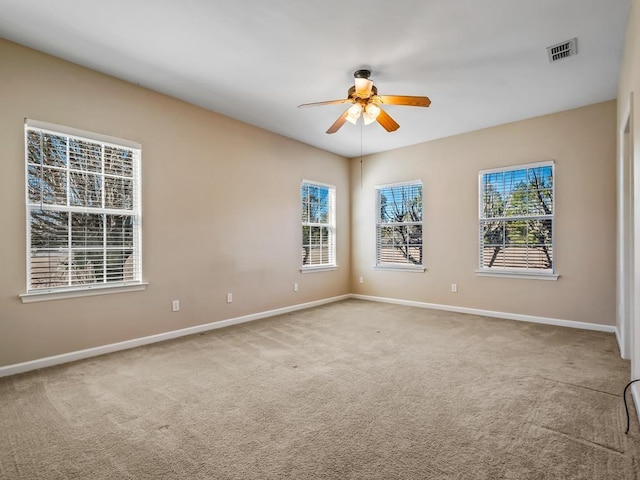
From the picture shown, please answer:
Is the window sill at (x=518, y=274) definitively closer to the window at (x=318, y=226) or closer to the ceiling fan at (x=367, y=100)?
the window at (x=318, y=226)

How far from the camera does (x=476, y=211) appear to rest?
16.8ft

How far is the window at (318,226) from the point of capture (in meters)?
5.77

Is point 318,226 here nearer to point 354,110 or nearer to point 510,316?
point 354,110

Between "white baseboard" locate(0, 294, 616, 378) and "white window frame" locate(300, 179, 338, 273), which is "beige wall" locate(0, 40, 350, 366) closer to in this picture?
"white baseboard" locate(0, 294, 616, 378)

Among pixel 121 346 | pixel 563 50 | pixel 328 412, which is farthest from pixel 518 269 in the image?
pixel 121 346

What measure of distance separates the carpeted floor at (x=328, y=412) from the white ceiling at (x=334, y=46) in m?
2.81

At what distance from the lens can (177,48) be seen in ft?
9.64

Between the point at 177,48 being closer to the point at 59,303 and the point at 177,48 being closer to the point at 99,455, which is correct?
the point at 59,303

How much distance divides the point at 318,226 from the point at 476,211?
258cm

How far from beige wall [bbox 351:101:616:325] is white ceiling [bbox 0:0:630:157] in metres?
0.52

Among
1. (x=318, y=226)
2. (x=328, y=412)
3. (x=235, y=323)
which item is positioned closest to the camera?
(x=328, y=412)

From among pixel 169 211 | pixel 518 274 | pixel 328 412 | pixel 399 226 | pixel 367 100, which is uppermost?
pixel 367 100

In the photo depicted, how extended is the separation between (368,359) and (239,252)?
7.72 feet

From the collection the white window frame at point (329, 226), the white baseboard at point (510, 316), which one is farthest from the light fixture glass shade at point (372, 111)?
the white baseboard at point (510, 316)
